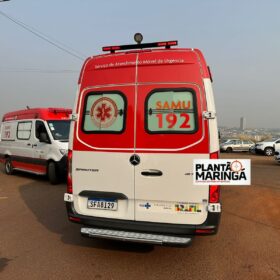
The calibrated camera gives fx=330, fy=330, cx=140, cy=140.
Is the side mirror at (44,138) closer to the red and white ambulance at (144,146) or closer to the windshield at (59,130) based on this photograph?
the windshield at (59,130)

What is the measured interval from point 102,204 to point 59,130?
690 cm

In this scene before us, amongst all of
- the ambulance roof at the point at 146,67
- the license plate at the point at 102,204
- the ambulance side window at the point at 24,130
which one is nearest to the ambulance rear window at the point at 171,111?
the ambulance roof at the point at 146,67

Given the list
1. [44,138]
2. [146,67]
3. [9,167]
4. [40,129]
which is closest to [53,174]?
[44,138]

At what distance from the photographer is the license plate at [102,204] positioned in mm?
4352

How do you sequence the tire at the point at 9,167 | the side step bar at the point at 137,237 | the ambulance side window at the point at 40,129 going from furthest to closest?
the tire at the point at 9,167 → the ambulance side window at the point at 40,129 → the side step bar at the point at 137,237

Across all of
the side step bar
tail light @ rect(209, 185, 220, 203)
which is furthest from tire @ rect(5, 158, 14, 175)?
tail light @ rect(209, 185, 220, 203)

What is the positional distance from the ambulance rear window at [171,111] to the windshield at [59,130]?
6841 millimetres

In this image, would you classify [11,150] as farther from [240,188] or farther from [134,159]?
[134,159]

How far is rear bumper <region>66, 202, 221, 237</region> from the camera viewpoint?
4.02 m

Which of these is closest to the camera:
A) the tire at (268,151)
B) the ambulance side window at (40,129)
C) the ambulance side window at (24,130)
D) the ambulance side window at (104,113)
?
the ambulance side window at (104,113)

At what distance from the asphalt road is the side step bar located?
1.25 ft

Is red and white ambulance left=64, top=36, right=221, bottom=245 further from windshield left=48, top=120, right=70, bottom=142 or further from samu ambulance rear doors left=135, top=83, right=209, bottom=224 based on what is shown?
windshield left=48, top=120, right=70, bottom=142

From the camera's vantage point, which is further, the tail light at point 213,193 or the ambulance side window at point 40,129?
the ambulance side window at point 40,129

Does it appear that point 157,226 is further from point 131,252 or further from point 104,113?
point 104,113
